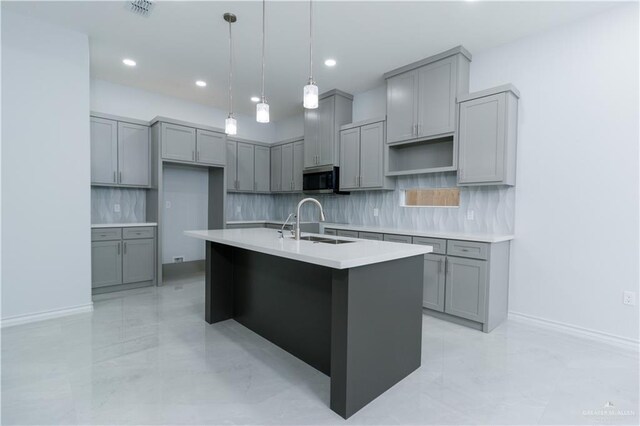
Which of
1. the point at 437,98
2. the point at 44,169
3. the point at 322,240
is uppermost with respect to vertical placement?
the point at 437,98

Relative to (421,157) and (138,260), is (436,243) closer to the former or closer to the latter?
(421,157)

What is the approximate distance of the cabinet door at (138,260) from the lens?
4.22 metres

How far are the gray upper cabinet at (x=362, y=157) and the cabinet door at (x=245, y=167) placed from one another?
2052mm

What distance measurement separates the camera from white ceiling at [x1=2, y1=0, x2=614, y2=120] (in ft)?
9.32

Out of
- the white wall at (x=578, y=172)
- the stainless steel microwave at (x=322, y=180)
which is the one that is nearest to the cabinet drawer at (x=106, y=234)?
the stainless steel microwave at (x=322, y=180)

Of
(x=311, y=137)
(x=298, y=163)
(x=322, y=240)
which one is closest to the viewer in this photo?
(x=322, y=240)

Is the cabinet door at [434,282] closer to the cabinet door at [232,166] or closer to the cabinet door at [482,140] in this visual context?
the cabinet door at [482,140]

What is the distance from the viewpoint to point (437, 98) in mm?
3576

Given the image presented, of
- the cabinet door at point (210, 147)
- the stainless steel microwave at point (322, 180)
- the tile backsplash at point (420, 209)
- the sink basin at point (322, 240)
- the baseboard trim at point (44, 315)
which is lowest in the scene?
the baseboard trim at point (44, 315)

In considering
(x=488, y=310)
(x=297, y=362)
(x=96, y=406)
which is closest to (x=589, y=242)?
(x=488, y=310)

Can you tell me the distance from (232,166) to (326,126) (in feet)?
6.37

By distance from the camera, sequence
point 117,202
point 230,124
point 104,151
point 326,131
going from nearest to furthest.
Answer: point 230,124, point 104,151, point 117,202, point 326,131

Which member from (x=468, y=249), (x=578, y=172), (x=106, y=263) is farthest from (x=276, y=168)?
(x=578, y=172)

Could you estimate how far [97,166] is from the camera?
14.0 feet
